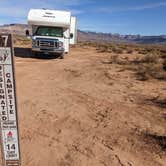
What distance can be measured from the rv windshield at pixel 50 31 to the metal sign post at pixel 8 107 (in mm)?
15267

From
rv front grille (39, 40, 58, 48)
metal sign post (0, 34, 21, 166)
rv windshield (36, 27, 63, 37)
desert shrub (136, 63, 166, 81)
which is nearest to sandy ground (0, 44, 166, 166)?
desert shrub (136, 63, 166, 81)

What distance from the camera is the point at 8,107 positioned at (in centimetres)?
291

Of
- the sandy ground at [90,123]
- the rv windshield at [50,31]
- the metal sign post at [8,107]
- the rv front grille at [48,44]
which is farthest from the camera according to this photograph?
the rv windshield at [50,31]

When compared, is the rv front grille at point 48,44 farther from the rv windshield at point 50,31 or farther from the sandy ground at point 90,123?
the sandy ground at point 90,123

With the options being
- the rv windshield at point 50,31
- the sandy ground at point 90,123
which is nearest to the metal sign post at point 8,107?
the sandy ground at point 90,123

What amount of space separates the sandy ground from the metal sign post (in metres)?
1.57

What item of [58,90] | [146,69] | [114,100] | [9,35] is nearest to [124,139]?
[114,100]

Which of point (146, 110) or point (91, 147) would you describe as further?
point (146, 110)

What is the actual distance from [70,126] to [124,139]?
130 cm

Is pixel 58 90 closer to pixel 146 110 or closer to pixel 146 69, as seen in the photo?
pixel 146 110

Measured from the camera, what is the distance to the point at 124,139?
5430 mm

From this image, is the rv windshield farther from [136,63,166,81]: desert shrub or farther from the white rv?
[136,63,166,81]: desert shrub

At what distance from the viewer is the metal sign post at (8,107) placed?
273 cm

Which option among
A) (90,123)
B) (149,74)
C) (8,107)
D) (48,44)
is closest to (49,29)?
(48,44)
